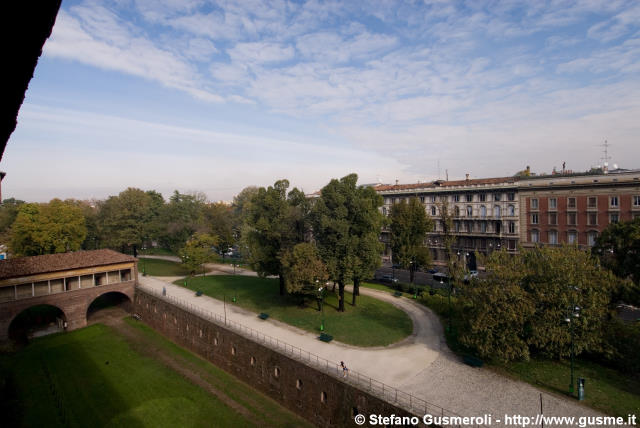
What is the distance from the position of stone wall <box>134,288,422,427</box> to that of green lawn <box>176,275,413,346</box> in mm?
5752

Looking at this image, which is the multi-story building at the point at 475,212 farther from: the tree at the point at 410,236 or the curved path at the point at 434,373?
the curved path at the point at 434,373

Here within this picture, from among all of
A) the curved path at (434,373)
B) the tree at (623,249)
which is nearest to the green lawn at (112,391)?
the curved path at (434,373)

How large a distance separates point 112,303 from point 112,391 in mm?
26447

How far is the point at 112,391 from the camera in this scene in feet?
101

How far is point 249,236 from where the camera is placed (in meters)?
46.5

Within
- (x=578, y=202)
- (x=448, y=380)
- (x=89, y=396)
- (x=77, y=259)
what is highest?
(x=578, y=202)

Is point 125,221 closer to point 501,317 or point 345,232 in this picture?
point 345,232

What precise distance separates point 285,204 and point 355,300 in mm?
14320

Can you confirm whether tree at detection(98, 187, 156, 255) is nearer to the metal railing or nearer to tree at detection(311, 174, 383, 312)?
the metal railing

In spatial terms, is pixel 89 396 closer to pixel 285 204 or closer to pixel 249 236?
pixel 249 236

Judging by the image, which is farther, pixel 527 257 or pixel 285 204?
pixel 285 204

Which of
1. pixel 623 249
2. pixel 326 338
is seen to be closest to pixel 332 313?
pixel 326 338

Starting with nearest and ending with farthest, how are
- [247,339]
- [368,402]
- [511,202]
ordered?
[368,402] < [247,339] < [511,202]

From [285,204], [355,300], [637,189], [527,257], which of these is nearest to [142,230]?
[285,204]
